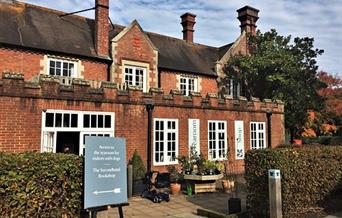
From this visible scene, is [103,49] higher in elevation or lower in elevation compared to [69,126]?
higher

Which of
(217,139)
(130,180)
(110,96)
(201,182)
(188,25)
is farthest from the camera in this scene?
(188,25)

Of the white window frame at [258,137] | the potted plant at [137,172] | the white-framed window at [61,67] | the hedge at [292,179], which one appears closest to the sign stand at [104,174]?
the hedge at [292,179]

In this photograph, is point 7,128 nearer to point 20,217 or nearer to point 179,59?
point 20,217

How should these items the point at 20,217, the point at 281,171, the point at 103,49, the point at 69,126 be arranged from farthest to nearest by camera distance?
the point at 103,49
the point at 69,126
the point at 281,171
the point at 20,217

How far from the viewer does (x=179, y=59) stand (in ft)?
73.9

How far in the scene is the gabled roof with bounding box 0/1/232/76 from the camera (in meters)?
16.1

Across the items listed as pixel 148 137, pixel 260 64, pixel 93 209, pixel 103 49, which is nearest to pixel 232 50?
pixel 260 64

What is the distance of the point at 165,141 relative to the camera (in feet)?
51.5

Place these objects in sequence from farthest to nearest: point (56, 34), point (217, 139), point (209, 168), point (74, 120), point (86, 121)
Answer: point (217, 139) < point (56, 34) < point (86, 121) < point (74, 120) < point (209, 168)

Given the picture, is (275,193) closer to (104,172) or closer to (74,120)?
(104,172)

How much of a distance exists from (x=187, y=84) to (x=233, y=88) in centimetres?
449

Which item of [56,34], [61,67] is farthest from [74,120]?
[56,34]

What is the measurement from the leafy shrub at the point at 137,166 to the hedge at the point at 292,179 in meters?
5.90

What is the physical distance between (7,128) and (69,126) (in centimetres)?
222
